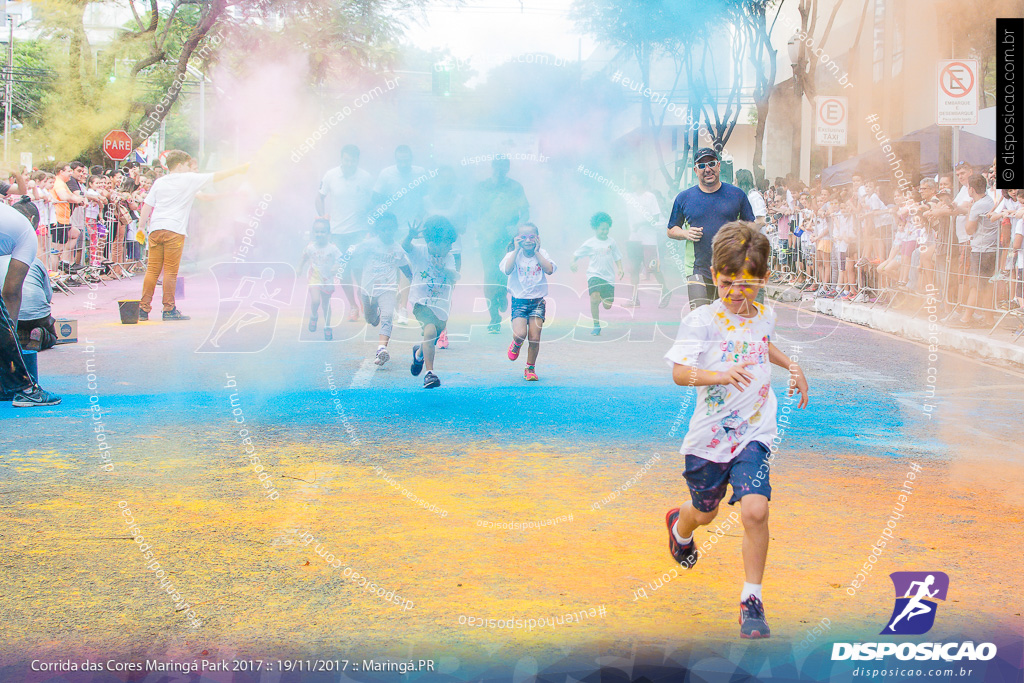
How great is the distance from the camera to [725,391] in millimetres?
3691

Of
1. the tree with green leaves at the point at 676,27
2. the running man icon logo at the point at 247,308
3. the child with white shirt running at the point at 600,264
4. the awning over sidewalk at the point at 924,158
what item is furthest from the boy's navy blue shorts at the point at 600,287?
the tree with green leaves at the point at 676,27

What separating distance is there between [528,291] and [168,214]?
5.68 meters

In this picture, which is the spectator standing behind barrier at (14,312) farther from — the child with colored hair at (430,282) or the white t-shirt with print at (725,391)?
the white t-shirt with print at (725,391)

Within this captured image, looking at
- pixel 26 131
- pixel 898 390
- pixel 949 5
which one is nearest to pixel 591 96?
pixel 949 5

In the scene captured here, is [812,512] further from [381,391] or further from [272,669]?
[381,391]

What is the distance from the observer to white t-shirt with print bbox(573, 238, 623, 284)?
11.9 metres

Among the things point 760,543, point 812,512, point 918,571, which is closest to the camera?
point 760,543

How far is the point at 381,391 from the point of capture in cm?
805

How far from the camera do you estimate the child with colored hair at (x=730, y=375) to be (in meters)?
3.60

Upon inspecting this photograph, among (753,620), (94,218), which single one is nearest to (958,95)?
(753,620)

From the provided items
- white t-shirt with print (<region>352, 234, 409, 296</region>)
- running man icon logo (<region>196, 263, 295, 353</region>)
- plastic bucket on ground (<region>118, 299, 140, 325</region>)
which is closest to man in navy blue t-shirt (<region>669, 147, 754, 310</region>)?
white t-shirt with print (<region>352, 234, 409, 296</region>)

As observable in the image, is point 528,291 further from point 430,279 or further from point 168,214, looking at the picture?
point 168,214

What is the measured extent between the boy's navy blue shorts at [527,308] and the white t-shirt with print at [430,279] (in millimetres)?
562

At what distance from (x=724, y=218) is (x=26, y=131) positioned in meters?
39.9
